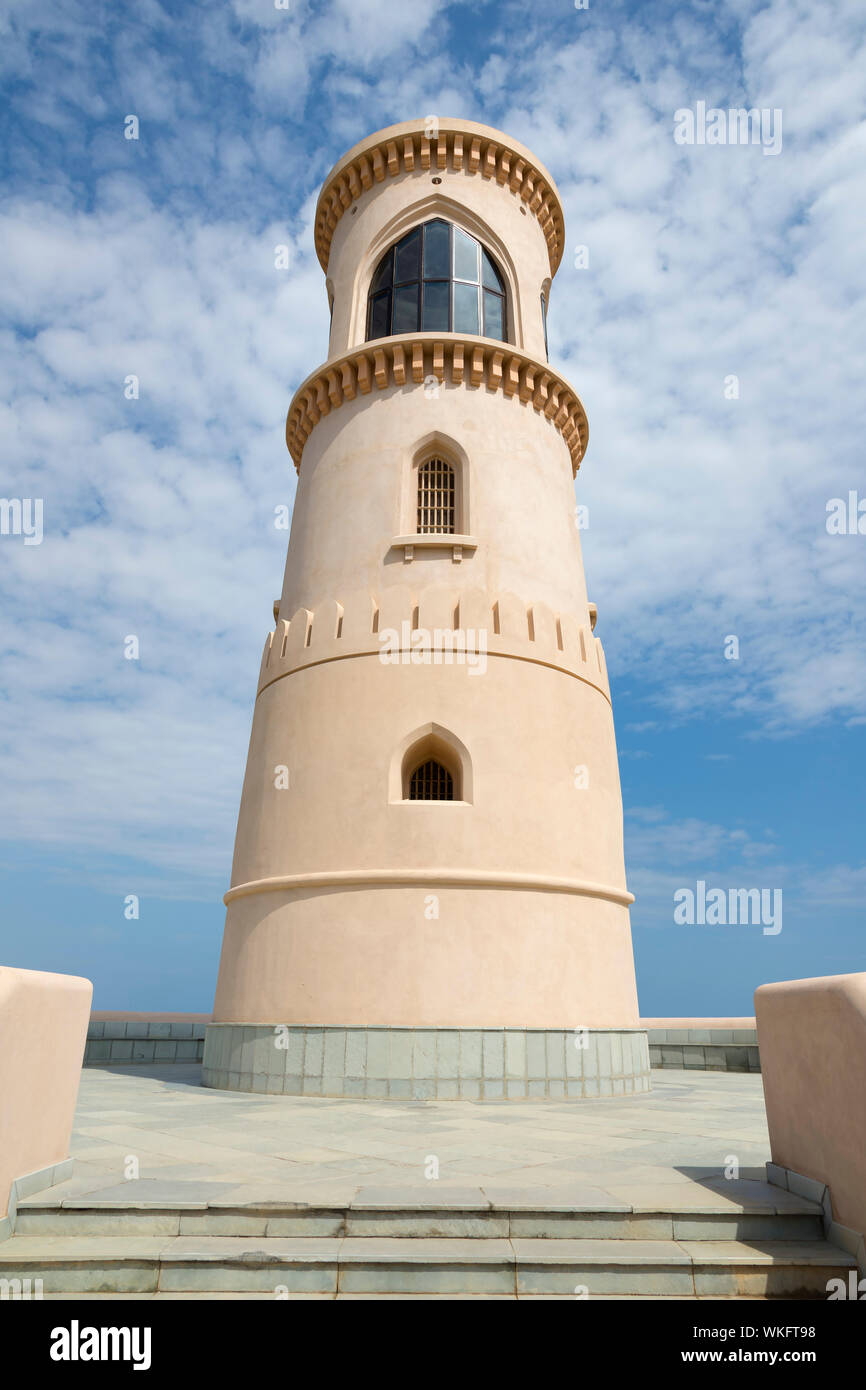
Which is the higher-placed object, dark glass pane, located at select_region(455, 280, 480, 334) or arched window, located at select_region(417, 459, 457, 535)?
dark glass pane, located at select_region(455, 280, 480, 334)

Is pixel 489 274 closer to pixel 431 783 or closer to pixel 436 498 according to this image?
pixel 436 498

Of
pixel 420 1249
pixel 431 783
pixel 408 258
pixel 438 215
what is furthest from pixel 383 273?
pixel 420 1249

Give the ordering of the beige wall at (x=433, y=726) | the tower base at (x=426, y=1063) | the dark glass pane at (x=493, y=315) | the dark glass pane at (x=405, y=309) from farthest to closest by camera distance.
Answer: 1. the dark glass pane at (x=493, y=315)
2. the dark glass pane at (x=405, y=309)
3. the beige wall at (x=433, y=726)
4. the tower base at (x=426, y=1063)

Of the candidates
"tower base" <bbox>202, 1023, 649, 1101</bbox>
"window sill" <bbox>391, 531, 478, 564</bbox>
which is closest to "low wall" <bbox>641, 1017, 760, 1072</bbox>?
"tower base" <bbox>202, 1023, 649, 1101</bbox>

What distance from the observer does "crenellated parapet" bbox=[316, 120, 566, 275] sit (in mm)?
16969

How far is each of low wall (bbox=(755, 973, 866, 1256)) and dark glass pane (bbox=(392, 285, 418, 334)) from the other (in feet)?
43.8

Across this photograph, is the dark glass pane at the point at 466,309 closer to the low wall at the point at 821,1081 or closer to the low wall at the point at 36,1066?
the low wall at the point at 821,1081

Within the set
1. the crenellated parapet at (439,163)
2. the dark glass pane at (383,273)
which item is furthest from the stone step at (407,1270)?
the crenellated parapet at (439,163)

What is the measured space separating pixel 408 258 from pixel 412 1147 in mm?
15419

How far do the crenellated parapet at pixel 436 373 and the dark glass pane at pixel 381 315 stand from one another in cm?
120

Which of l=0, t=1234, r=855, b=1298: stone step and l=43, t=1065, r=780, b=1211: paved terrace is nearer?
l=0, t=1234, r=855, b=1298: stone step

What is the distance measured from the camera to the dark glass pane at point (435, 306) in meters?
16.1

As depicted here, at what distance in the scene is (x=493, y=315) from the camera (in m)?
16.7

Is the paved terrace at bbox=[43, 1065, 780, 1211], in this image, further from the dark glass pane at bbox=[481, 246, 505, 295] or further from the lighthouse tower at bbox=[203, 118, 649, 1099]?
the dark glass pane at bbox=[481, 246, 505, 295]
